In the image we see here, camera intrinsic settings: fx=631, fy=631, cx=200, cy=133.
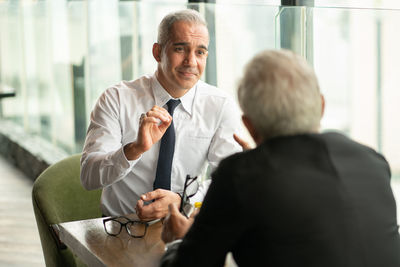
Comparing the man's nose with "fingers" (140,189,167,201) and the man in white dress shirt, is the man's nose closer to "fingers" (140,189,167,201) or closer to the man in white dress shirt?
the man in white dress shirt

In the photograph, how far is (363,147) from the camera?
1491 millimetres

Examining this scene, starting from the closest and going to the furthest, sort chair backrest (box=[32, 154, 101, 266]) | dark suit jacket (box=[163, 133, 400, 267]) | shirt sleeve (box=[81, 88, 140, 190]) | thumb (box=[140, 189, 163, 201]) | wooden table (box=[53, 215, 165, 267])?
dark suit jacket (box=[163, 133, 400, 267]) < wooden table (box=[53, 215, 165, 267]) < thumb (box=[140, 189, 163, 201]) < shirt sleeve (box=[81, 88, 140, 190]) < chair backrest (box=[32, 154, 101, 266])

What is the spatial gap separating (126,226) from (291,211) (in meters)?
0.84

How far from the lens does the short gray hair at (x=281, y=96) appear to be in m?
1.39

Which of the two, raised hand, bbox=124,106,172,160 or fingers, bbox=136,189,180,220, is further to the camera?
raised hand, bbox=124,106,172,160

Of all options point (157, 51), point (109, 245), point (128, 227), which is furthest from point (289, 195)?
point (157, 51)

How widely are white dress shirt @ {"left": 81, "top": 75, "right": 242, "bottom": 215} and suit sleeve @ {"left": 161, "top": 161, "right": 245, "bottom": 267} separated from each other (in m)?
1.12

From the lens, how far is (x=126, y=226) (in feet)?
6.77

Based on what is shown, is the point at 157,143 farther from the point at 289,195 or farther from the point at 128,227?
the point at 289,195

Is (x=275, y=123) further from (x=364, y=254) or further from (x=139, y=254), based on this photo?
(x=139, y=254)

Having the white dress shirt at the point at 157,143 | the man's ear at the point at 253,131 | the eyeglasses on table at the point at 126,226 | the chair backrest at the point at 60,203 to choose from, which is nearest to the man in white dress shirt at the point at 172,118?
the white dress shirt at the point at 157,143

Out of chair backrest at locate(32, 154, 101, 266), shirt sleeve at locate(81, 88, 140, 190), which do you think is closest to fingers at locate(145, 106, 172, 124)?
shirt sleeve at locate(81, 88, 140, 190)

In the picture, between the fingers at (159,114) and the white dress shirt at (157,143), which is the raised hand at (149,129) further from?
the white dress shirt at (157,143)

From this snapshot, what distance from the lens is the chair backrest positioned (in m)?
2.53
